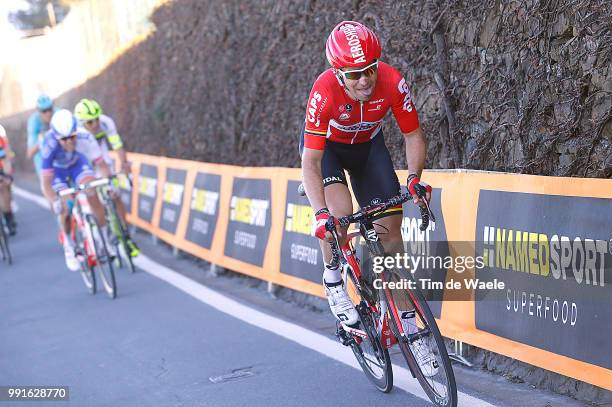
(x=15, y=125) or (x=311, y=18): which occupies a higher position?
(x=311, y=18)

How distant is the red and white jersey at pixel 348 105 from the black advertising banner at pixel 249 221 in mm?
4022

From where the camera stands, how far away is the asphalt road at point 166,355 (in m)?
5.87

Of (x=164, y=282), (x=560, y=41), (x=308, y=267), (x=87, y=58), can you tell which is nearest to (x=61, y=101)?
(x=87, y=58)

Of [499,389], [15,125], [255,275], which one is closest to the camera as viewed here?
[499,389]

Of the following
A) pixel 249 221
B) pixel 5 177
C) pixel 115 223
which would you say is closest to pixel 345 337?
pixel 249 221

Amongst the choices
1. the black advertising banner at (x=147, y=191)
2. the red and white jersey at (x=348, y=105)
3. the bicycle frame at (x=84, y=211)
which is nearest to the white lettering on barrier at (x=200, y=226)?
the bicycle frame at (x=84, y=211)

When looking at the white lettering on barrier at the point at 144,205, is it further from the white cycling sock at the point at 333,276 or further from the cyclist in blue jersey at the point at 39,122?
the white cycling sock at the point at 333,276

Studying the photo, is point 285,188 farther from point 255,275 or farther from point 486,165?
point 486,165

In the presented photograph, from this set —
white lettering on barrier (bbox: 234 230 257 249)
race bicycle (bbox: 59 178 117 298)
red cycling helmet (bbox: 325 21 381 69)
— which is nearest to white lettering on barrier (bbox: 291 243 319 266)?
white lettering on barrier (bbox: 234 230 257 249)

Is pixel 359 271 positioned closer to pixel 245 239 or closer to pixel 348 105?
pixel 348 105

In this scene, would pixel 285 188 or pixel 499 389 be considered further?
pixel 285 188

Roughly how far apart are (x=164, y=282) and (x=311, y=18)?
12.0ft

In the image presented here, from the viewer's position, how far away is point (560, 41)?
19.8ft

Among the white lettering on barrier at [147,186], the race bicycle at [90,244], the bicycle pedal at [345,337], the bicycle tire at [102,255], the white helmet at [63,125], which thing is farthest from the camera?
the white lettering on barrier at [147,186]
